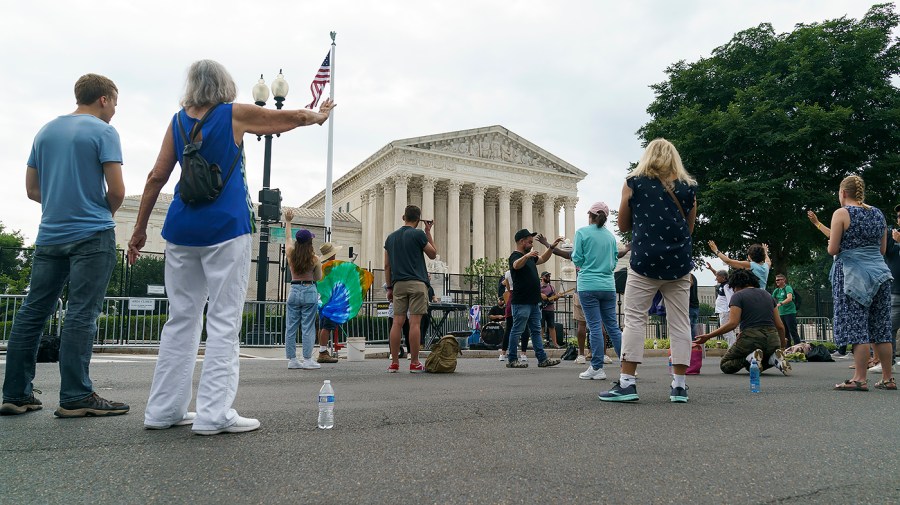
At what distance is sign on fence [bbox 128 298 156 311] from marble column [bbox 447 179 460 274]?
46807mm

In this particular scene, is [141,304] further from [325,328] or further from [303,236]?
[303,236]

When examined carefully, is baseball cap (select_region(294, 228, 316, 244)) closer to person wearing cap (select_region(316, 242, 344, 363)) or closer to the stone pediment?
person wearing cap (select_region(316, 242, 344, 363))

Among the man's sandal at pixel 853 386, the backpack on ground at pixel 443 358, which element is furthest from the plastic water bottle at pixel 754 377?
the backpack on ground at pixel 443 358

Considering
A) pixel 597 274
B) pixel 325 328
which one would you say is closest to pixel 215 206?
pixel 597 274

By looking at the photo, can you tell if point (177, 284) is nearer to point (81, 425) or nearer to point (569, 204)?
point (81, 425)

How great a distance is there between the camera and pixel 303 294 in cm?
930

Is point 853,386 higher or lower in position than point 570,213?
lower

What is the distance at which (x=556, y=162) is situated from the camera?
68.2 meters

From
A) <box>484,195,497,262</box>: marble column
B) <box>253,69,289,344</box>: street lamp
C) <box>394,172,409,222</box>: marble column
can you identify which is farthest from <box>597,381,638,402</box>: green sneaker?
<box>484,195,497,262</box>: marble column

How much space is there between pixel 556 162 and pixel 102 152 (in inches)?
2601

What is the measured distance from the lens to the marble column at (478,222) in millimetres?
62566

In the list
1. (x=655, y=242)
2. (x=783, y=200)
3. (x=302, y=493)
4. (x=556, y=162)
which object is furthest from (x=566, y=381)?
(x=556, y=162)

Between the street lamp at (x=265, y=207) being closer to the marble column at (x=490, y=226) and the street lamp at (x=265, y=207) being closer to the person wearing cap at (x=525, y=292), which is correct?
the person wearing cap at (x=525, y=292)

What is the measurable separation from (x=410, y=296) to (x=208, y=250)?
460 cm
